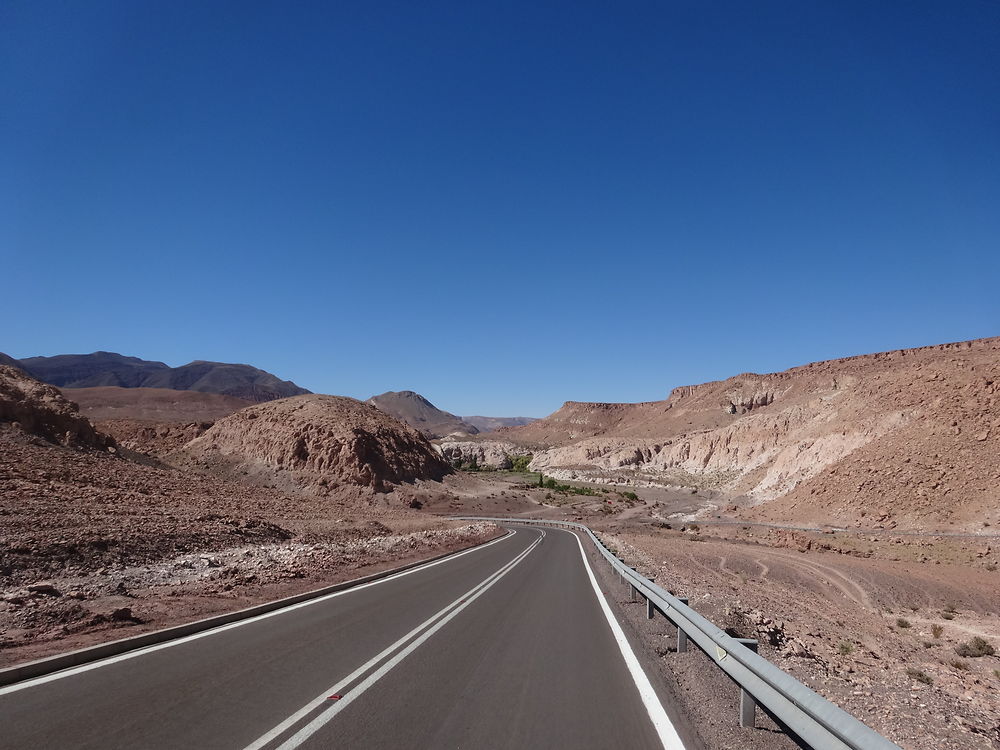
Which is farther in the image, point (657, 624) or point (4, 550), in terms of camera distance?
point (4, 550)

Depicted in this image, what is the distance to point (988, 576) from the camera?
24.4m

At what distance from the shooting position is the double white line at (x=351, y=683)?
496 centimetres

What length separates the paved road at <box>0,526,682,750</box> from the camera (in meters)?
5.03

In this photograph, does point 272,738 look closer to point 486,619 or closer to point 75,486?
point 486,619

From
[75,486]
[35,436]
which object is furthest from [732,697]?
[35,436]

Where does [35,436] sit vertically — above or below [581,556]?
A: above

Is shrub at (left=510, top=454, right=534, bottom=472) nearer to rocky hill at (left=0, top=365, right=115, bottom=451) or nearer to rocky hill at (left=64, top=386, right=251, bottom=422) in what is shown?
rocky hill at (left=64, top=386, right=251, bottom=422)

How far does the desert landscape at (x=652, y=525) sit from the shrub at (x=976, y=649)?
2.0 inches

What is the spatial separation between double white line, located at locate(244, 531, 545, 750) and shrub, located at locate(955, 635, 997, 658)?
11063mm

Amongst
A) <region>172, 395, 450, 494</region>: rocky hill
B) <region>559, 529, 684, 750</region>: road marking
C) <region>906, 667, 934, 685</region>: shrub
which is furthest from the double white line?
<region>172, 395, 450, 494</region>: rocky hill

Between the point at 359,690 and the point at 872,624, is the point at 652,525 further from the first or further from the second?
the point at 359,690

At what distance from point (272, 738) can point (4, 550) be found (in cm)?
1390

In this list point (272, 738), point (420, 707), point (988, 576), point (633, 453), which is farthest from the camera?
point (633, 453)

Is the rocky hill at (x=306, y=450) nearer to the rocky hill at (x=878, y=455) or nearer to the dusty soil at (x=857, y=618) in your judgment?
the dusty soil at (x=857, y=618)
